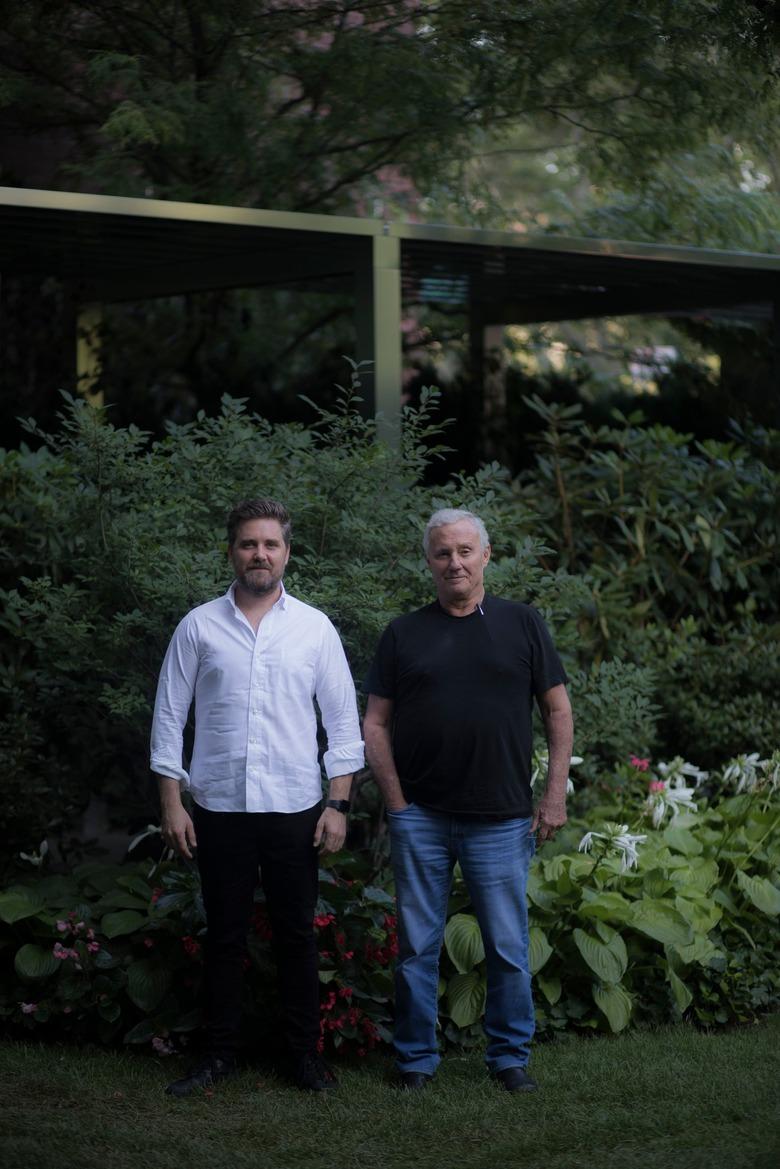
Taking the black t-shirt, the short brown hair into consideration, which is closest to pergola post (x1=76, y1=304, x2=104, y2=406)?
the short brown hair

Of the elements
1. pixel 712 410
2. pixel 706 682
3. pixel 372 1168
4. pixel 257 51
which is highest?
pixel 257 51

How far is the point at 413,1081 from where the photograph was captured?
478cm

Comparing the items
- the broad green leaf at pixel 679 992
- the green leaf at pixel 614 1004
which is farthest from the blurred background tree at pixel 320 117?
the green leaf at pixel 614 1004

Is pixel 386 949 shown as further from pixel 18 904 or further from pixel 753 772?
pixel 753 772

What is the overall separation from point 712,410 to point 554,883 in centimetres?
643

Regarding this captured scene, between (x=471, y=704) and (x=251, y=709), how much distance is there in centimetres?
66

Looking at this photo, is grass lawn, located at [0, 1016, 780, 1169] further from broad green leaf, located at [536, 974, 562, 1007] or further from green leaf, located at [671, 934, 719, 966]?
green leaf, located at [671, 934, 719, 966]

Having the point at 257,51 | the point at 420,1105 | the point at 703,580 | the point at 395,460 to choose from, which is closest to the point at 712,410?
the point at 703,580

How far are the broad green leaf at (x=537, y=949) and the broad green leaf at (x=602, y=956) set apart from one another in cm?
11

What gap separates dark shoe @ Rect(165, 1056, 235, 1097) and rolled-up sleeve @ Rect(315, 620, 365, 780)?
3.19ft

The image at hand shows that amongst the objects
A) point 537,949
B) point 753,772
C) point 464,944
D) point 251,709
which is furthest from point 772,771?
point 251,709

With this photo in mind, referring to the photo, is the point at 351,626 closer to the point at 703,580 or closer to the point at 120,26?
the point at 703,580

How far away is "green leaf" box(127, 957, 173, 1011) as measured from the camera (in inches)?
201

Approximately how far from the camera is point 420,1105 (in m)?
4.66
